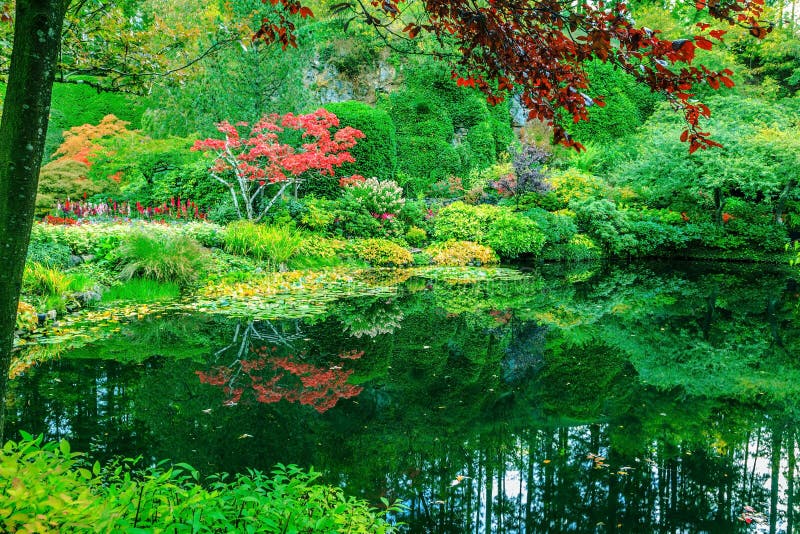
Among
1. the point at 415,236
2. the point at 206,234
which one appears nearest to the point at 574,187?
the point at 415,236

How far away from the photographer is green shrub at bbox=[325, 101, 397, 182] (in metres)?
15.9

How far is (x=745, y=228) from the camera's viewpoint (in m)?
16.9

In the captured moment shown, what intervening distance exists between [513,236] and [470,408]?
10686 mm

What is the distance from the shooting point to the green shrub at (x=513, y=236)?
14796 mm

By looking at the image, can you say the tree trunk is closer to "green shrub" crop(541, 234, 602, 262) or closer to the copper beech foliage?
the copper beech foliage

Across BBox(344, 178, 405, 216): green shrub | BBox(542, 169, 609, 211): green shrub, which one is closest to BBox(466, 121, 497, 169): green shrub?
BBox(542, 169, 609, 211): green shrub

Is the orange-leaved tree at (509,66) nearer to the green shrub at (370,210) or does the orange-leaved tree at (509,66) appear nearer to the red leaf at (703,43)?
the red leaf at (703,43)

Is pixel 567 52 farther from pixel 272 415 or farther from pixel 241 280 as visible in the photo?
pixel 241 280

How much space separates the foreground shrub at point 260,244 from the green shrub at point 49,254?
2.94 meters

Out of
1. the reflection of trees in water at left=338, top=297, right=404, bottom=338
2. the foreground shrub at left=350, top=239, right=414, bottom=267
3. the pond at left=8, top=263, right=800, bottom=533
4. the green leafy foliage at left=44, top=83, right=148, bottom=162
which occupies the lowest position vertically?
the pond at left=8, top=263, right=800, bottom=533

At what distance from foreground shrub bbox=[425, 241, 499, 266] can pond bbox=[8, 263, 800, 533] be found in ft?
19.2

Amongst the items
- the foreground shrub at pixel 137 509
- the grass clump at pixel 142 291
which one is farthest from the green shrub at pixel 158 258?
the foreground shrub at pixel 137 509

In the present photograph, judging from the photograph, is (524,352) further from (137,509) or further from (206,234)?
(206,234)

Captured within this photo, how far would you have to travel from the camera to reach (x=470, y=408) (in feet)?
15.0
